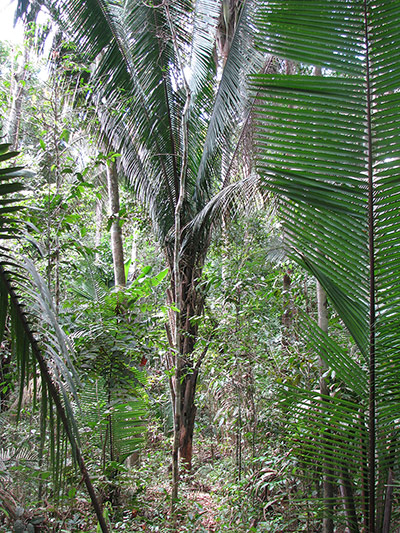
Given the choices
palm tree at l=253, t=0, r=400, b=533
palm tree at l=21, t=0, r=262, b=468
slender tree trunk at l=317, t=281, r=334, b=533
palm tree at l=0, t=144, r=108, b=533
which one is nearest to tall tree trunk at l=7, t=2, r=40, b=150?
palm tree at l=21, t=0, r=262, b=468

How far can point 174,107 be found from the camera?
19.2 ft

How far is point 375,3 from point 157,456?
5754 mm

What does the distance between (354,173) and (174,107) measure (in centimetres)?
505

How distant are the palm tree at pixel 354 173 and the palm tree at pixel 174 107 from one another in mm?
3371

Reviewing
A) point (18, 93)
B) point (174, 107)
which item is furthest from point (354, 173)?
point (174, 107)

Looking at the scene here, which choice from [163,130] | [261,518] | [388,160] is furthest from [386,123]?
[163,130]

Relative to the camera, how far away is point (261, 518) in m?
3.63

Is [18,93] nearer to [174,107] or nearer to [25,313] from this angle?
[174,107]

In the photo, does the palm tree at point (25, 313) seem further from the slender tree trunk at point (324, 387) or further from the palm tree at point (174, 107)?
the palm tree at point (174, 107)

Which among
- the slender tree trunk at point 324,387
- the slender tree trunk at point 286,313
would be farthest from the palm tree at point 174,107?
the slender tree trunk at point 324,387

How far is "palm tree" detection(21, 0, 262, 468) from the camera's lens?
5.10 meters

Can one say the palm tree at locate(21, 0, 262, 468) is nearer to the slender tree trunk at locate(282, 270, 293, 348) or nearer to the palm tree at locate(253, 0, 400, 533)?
the slender tree trunk at locate(282, 270, 293, 348)

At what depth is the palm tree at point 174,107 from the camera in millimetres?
5102

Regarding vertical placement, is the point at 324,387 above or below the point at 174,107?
below
